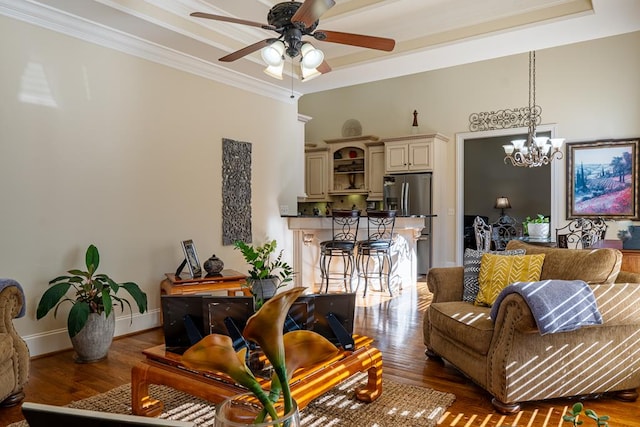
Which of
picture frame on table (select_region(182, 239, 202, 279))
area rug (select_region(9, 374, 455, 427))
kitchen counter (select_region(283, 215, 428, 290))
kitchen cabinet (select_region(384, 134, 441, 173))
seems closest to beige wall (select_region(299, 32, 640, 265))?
kitchen cabinet (select_region(384, 134, 441, 173))

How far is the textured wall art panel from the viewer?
5.05 m

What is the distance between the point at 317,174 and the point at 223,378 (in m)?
7.40

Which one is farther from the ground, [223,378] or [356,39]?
[356,39]

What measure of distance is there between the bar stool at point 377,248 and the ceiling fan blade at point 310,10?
325cm

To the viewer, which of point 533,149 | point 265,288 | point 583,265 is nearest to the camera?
point 583,265

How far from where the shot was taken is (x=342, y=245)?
5570 millimetres

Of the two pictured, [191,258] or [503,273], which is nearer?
[503,273]

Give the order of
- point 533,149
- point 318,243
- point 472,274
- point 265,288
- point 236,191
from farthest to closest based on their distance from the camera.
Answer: point 318,243 → point 533,149 → point 236,191 → point 265,288 → point 472,274

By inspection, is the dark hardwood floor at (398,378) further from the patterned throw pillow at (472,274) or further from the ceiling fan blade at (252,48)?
the ceiling fan blade at (252,48)

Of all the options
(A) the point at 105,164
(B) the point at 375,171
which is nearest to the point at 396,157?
(B) the point at 375,171

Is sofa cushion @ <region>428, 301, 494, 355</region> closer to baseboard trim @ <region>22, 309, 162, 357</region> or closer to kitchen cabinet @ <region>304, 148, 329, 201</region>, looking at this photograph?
baseboard trim @ <region>22, 309, 162, 357</region>

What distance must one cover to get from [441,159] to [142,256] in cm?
539

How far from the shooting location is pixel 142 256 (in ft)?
13.8

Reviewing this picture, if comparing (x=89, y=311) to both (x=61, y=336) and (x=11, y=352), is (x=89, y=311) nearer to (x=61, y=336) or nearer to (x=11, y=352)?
(x=61, y=336)
